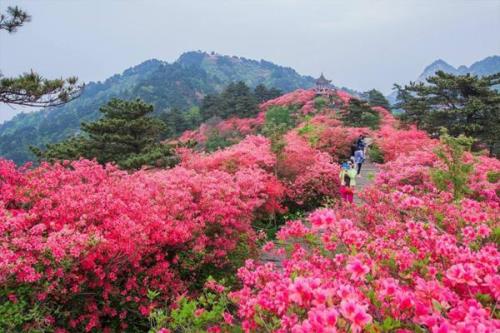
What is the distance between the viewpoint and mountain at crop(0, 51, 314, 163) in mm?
72375

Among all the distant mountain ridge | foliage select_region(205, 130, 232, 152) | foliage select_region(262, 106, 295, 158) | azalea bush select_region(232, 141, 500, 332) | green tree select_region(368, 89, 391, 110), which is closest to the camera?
azalea bush select_region(232, 141, 500, 332)

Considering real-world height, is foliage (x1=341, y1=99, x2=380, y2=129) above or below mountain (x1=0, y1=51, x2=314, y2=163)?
below

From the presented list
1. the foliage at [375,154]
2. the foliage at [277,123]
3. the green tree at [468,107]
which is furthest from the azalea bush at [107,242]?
the green tree at [468,107]

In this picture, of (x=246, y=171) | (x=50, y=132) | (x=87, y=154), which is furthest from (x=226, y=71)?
(x=246, y=171)

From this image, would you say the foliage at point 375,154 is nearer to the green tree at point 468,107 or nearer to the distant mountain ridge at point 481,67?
the green tree at point 468,107

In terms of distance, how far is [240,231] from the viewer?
6555mm

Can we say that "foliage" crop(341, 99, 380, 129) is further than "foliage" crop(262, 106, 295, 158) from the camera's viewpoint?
Yes

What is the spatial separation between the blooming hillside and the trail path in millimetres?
278

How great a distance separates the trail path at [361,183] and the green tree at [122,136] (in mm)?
7909

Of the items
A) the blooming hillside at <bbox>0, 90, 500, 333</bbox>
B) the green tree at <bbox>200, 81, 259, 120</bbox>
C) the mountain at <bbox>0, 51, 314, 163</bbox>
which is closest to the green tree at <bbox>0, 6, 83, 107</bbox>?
the blooming hillside at <bbox>0, 90, 500, 333</bbox>

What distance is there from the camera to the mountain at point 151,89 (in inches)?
2849

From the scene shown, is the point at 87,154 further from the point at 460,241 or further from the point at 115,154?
the point at 460,241

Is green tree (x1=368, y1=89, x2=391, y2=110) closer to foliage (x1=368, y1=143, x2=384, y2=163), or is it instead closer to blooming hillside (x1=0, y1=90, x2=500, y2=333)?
foliage (x1=368, y1=143, x2=384, y2=163)

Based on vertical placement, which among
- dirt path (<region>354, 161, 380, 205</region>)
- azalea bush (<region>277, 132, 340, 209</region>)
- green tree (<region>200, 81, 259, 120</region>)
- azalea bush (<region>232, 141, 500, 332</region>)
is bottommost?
dirt path (<region>354, 161, 380, 205</region>)
